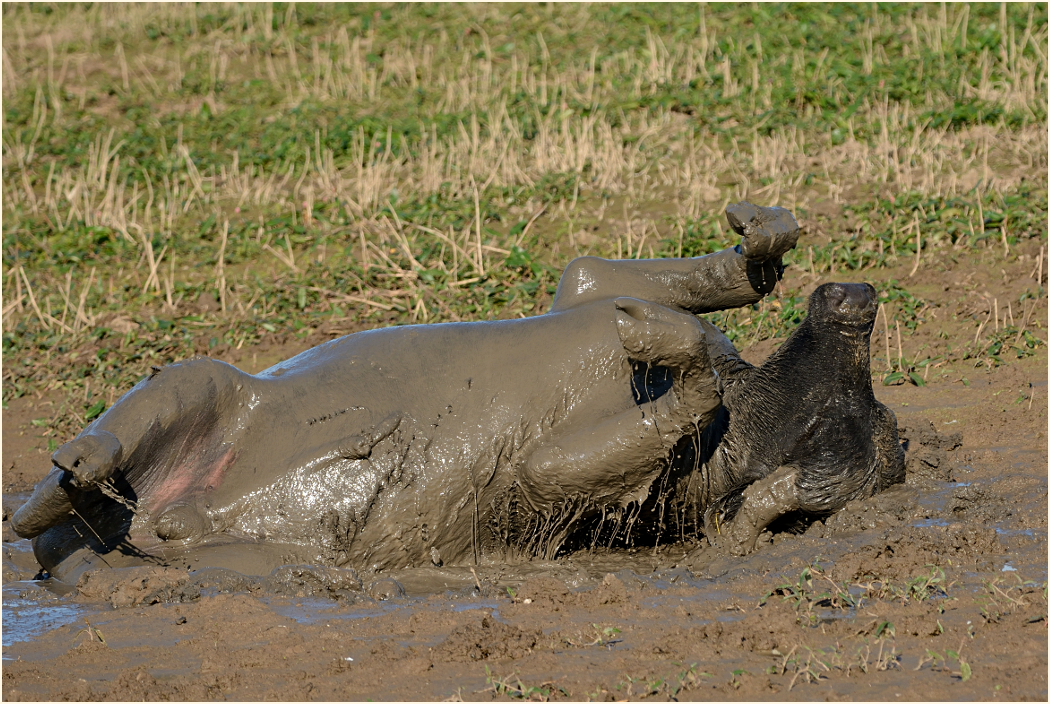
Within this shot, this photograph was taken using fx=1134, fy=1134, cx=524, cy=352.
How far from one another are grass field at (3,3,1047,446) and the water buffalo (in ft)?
8.39

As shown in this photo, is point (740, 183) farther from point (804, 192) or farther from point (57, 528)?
point (57, 528)

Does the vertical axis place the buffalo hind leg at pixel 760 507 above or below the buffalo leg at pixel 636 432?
below

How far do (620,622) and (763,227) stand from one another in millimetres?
1777

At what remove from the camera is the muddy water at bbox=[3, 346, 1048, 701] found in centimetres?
312

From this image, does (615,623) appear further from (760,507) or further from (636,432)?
(760,507)

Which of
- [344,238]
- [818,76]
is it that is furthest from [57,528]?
[818,76]

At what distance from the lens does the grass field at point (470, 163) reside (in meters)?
8.47

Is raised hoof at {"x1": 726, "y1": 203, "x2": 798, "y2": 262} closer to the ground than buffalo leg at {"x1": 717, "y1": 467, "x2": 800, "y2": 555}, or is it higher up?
higher up

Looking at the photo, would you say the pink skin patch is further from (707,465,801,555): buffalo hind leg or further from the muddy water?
(707,465,801,555): buffalo hind leg

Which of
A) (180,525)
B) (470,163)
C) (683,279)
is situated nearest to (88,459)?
(180,525)

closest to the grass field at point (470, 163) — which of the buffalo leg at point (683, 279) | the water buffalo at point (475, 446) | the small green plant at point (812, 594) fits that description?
the buffalo leg at point (683, 279)

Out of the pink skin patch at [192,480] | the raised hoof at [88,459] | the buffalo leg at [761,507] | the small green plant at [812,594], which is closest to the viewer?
the small green plant at [812,594]

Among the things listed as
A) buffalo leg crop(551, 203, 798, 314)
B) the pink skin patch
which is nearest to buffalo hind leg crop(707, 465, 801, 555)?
buffalo leg crop(551, 203, 798, 314)

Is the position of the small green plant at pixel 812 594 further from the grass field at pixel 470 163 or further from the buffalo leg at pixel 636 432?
the grass field at pixel 470 163
